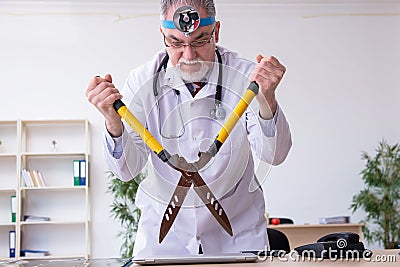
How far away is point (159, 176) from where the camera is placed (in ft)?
4.87

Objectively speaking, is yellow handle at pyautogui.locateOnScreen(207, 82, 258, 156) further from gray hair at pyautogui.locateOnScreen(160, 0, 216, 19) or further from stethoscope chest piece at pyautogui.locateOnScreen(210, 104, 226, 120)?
gray hair at pyautogui.locateOnScreen(160, 0, 216, 19)

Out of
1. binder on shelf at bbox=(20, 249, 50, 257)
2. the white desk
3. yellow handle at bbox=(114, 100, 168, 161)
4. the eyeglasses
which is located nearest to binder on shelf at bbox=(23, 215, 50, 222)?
binder on shelf at bbox=(20, 249, 50, 257)

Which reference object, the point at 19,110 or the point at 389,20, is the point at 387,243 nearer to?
the point at 389,20

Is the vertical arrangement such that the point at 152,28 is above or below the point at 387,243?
above

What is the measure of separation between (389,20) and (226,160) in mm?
5091

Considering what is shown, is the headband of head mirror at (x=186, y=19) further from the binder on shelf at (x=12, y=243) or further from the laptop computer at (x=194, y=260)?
the binder on shelf at (x=12, y=243)

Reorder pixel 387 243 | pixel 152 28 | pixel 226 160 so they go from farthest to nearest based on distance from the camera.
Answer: pixel 152 28, pixel 387 243, pixel 226 160

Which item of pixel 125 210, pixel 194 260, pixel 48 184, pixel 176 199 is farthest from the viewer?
pixel 48 184

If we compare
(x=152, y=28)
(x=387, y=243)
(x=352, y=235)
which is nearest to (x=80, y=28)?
(x=152, y=28)

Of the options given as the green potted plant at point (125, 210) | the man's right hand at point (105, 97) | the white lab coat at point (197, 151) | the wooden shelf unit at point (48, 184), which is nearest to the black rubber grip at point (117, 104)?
the man's right hand at point (105, 97)

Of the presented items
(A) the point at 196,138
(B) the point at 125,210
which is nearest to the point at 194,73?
(A) the point at 196,138

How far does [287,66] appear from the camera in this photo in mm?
6117

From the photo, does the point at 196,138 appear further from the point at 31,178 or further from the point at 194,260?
the point at 31,178

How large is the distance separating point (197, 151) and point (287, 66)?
465 cm
